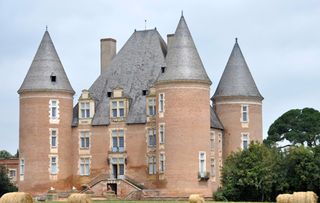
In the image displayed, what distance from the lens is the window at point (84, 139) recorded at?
75.9m

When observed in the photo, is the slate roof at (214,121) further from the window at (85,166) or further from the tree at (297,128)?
the tree at (297,128)

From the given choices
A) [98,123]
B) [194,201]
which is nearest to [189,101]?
[98,123]

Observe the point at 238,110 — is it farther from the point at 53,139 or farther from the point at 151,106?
the point at 53,139

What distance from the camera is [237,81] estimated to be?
77062mm

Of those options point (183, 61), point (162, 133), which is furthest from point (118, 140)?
point (183, 61)

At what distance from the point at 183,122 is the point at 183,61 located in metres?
4.95

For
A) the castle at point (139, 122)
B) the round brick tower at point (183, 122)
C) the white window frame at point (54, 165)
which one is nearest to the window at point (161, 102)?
the round brick tower at point (183, 122)

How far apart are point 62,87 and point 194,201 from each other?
26615 millimetres

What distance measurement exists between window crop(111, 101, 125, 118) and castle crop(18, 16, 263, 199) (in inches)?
3.3

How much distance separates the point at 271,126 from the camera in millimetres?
106125

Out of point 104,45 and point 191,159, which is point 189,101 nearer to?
point 191,159

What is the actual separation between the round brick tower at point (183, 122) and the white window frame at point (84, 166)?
7504 mm

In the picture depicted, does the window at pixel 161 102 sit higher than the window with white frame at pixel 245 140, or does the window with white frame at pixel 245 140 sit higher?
the window at pixel 161 102

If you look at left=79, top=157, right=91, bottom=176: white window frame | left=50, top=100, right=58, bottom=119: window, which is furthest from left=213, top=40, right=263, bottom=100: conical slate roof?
left=50, top=100, right=58, bottom=119: window
